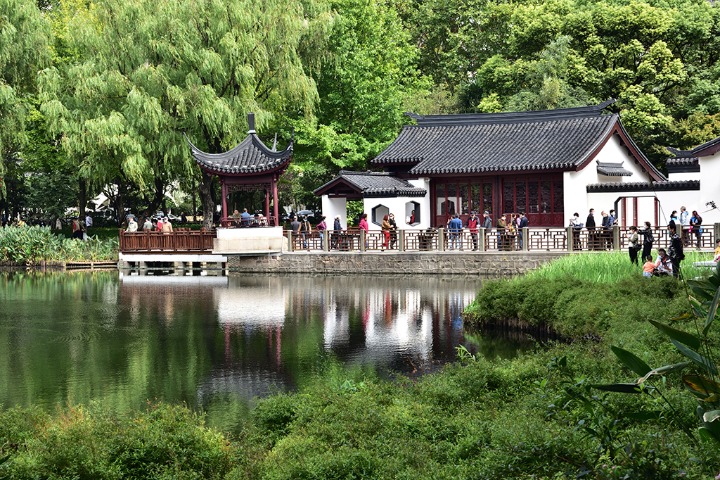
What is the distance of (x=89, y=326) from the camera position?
71.1ft

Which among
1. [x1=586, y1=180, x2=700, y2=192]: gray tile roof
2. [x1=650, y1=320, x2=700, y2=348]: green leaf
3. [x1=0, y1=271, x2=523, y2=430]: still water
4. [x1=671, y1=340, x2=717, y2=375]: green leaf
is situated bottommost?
[x1=0, y1=271, x2=523, y2=430]: still water

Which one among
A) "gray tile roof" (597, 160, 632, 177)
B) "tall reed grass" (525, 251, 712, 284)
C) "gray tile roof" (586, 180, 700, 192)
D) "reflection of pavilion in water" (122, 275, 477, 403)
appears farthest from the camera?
"gray tile roof" (597, 160, 632, 177)

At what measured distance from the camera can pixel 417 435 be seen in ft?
29.1

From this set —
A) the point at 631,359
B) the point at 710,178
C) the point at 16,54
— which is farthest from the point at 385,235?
the point at 631,359

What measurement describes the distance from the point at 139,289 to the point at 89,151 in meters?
12.6

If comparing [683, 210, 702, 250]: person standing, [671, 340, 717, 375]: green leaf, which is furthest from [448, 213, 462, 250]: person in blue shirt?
[671, 340, 717, 375]: green leaf

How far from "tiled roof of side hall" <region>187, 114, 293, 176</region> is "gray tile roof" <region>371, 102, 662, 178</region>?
17.9ft

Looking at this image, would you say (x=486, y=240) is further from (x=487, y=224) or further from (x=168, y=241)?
(x=168, y=241)

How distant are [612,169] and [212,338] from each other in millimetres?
24159

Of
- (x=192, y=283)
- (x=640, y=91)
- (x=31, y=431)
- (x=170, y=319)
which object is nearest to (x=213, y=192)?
(x=192, y=283)

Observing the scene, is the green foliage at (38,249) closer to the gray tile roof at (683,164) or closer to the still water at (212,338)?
the still water at (212,338)

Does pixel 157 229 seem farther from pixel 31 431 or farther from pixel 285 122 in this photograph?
pixel 31 431

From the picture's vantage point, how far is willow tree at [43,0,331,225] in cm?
3991

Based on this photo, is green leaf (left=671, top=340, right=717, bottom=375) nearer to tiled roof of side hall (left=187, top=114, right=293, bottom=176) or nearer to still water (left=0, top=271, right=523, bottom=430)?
still water (left=0, top=271, right=523, bottom=430)
